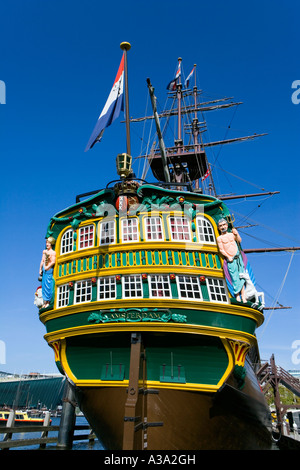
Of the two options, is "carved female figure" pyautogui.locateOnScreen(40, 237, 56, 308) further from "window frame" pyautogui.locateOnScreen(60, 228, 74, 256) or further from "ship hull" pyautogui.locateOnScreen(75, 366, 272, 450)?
"ship hull" pyautogui.locateOnScreen(75, 366, 272, 450)

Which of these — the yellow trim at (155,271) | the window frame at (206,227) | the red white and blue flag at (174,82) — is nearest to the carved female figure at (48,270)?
the yellow trim at (155,271)

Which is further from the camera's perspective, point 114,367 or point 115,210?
point 115,210

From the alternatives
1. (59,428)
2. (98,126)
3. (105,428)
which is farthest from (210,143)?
(105,428)

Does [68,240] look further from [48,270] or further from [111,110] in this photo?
[111,110]

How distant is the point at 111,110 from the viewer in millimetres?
13445

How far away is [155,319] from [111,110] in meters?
7.58

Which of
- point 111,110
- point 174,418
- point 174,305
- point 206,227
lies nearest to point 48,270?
point 174,305

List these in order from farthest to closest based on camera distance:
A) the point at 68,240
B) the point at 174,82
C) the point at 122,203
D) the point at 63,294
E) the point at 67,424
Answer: the point at 174,82
the point at 67,424
the point at 68,240
the point at 63,294
the point at 122,203

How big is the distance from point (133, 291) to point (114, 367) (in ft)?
7.91

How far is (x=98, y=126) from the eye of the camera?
13.3 metres

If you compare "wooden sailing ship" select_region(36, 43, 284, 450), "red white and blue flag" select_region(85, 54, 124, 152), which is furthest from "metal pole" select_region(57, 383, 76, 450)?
"red white and blue flag" select_region(85, 54, 124, 152)

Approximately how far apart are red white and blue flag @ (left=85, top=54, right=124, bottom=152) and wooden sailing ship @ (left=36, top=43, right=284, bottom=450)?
4.93 ft

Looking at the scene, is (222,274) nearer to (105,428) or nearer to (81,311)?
(81,311)
